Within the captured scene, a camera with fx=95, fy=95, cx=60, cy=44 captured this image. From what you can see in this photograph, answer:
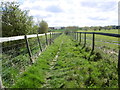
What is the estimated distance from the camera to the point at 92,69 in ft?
13.6

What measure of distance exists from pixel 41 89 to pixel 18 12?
1010 cm

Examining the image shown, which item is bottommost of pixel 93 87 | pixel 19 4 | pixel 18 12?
pixel 93 87

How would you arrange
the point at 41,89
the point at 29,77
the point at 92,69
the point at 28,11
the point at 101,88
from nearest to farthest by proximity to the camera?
the point at 101,88 < the point at 41,89 < the point at 29,77 < the point at 92,69 < the point at 28,11

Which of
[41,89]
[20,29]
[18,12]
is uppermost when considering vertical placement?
[18,12]

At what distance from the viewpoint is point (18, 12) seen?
10828 millimetres

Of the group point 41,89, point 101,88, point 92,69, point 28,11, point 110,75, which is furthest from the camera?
point 28,11

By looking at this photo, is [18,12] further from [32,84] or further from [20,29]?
[32,84]

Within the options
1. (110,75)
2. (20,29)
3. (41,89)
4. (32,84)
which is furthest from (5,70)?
(20,29)

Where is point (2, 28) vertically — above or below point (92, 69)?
above

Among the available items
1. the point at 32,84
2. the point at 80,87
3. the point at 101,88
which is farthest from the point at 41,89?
the point at 101,88

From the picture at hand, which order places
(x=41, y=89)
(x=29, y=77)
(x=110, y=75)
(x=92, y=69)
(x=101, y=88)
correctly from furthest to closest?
(x=92, y=69)
(x=29, y=77)
(x=110, y=75)
(x=41, y=89)
(x=101, y=88)

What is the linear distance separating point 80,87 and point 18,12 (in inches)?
423

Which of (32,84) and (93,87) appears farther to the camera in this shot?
(32,84)

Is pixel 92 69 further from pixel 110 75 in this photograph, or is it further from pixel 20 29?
pixel 20 29
